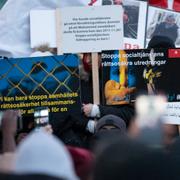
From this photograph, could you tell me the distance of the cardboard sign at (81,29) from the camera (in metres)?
5.48

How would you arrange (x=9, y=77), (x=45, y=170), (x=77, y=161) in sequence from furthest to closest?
(x=9, y=77), (x=77, y=161), (x=45, y=170)

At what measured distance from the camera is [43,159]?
226cm

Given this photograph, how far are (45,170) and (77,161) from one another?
0.77m

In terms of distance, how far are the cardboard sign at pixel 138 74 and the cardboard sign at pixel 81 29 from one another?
0.40 feet

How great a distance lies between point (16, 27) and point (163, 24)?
124 centimetres

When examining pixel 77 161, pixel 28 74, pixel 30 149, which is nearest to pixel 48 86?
pixel 28 74

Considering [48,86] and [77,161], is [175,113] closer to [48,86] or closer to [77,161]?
[48,86]

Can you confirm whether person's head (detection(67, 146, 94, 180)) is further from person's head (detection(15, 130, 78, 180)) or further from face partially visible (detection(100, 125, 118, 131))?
face partially visible (detection(100, 125, 118, 131))

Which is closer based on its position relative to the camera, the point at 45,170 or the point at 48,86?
the point at 45,170

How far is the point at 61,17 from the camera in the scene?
549 cm

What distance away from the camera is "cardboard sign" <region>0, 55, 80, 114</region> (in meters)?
5.41

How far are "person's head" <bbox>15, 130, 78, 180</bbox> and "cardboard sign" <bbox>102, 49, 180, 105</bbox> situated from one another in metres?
3.15

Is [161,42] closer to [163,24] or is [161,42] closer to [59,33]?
[163,24]

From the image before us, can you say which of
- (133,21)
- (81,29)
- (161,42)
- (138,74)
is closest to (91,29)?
(81,29)
